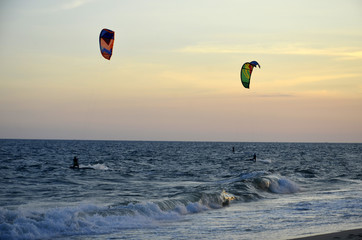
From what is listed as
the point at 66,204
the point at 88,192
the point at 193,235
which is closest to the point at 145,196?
the point at 88,192

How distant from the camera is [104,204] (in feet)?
51.1

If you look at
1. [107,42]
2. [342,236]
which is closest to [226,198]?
[342,236]

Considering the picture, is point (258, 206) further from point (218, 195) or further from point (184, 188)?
point (184, 188)

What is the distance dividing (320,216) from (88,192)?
34.0 ft

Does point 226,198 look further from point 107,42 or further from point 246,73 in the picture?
point 246,73

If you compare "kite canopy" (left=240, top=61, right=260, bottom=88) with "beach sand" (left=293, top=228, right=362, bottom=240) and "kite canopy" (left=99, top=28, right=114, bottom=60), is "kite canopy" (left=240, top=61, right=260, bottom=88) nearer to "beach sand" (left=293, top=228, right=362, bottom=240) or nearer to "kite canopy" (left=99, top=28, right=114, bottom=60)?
"kite canopy" (left=99, top=28, right=114, bottom=60)

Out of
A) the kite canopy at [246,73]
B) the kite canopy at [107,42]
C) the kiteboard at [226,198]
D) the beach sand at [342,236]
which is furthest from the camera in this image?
the kite canopy at [246,73]

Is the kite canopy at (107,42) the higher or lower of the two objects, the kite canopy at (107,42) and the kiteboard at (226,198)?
the higher

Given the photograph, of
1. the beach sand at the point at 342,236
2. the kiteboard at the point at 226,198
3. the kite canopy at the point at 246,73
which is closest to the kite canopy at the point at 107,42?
the kiteboard at the point at 226,198

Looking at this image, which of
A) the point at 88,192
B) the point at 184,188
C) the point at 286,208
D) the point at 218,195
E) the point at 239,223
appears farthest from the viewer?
the point at 184,188

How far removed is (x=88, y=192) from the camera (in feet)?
64.5

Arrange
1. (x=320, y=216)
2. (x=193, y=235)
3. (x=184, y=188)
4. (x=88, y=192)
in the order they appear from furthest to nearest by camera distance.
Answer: (x=184, y=188), (x=88, y=192), (x=320, y=216), (x=193, y=235)

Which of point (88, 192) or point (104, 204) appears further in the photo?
point (88, 192)

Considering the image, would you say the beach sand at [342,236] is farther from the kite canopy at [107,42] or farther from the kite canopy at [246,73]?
the kite canopy at [246,73]
